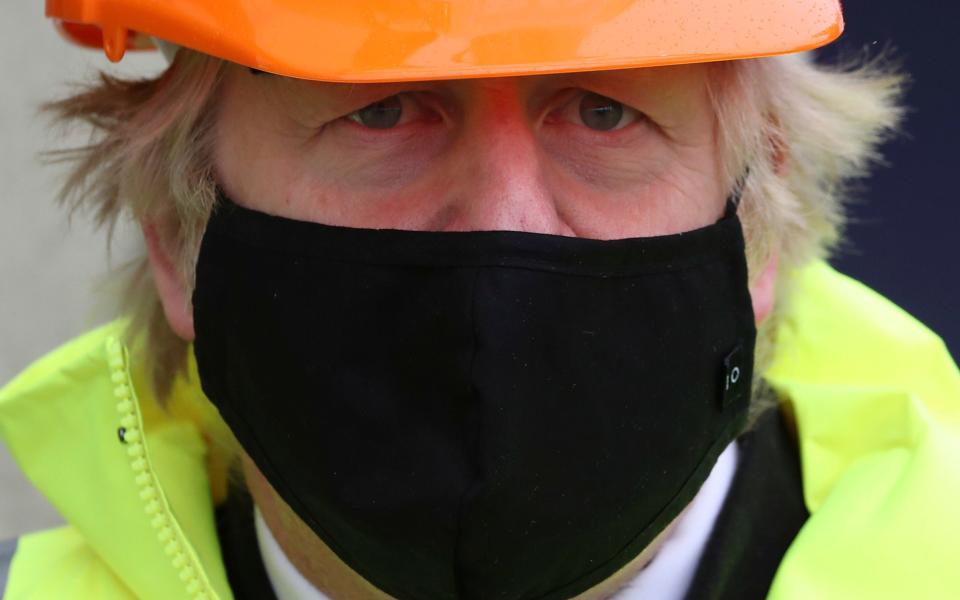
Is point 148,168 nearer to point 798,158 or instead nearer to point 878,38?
point 798,158

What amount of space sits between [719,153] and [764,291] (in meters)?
0.33

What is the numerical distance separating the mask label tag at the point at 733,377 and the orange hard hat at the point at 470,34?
1.56 feet

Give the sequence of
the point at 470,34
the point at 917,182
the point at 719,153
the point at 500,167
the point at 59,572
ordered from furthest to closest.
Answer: the point at 917,182, the point at 59,572, the point at 719,153, the point at 500,167, the point at 470,34

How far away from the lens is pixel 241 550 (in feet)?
6.94

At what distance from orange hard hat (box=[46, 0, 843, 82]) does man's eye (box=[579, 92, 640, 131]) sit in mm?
222

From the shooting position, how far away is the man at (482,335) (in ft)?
5.02

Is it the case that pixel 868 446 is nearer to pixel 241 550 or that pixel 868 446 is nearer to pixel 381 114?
pixel 381 114

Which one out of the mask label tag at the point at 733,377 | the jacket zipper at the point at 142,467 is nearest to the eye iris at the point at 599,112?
the mask label tag at the point at 733,377

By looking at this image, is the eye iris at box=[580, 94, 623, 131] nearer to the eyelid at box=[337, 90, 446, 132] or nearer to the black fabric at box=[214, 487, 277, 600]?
the eyelid at box=[337, 90, 446, 132]

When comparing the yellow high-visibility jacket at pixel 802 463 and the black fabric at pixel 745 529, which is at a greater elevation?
the yellow high-visibility jacket at pixel 802 463

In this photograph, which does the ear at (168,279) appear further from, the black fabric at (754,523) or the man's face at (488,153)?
the black fabric at (754,523)

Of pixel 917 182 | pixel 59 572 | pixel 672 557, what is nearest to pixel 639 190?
pixel 672 557

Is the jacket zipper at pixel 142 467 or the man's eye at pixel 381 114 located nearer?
the man's eye at pixel 381 114

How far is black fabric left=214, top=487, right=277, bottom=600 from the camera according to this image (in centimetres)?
206
